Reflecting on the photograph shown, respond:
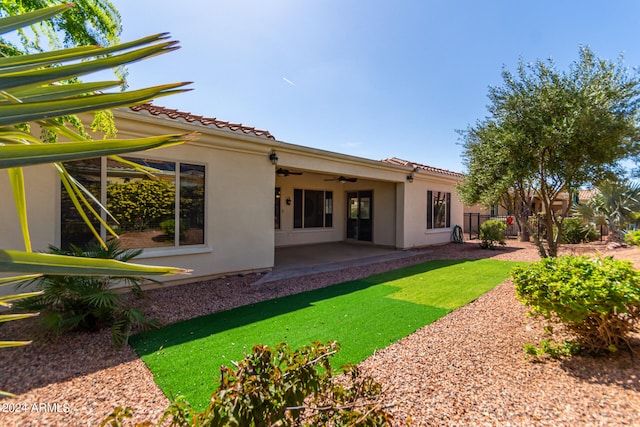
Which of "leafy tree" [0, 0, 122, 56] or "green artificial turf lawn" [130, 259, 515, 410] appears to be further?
"leafy tree" [0, 0, 122, 56]

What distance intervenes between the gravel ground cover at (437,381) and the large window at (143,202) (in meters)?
2.06

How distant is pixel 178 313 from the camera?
5418 millimetres

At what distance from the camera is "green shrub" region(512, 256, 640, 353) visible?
327 centimetres

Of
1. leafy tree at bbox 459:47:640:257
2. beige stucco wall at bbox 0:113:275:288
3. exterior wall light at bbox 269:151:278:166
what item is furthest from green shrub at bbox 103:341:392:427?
exterior wall light at bbox 269:151:278:166

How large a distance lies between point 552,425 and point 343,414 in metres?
2.23

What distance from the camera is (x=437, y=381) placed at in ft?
10.7

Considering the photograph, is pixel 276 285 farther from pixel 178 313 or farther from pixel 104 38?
pixel 104 38

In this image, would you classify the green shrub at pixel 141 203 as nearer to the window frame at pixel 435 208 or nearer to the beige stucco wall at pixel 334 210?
the beige stucco wall at pixel 334 210

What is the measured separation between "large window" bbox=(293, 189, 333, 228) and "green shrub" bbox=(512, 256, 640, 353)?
1098 centimetres

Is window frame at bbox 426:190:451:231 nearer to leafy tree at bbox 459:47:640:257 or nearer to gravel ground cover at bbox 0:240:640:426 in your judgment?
leafy tree at bbox 459:47:640:257

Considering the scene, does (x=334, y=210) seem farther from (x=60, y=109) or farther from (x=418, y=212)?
(x=60, y=109)

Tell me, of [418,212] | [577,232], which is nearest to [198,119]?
[418,212]

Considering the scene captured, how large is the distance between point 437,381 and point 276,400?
2.41 metres

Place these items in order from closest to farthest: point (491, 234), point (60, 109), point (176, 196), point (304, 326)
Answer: point (60, 109), point (304, 326), point (176, 196), point (491, 234)
